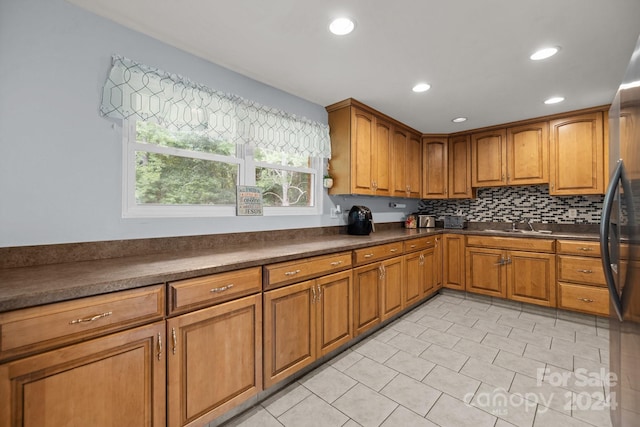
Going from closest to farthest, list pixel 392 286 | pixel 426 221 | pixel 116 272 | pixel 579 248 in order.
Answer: pixel 116 272 → pixel 392 286 → pixel 579 248 → pixel 426 221

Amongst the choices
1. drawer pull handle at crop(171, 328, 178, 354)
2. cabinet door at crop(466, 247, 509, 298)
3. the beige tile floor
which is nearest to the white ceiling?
drawer pull handle at crop(171, 328, 178, 354)

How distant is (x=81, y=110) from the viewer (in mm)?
1479

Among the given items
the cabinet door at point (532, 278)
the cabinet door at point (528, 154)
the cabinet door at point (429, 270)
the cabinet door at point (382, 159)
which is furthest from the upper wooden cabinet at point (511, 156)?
the cabinet door at point (382, 159)

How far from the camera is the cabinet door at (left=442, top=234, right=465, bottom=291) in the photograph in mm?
3533

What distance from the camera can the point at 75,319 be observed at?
1000 millimetres

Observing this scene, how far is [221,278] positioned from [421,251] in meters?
2.47

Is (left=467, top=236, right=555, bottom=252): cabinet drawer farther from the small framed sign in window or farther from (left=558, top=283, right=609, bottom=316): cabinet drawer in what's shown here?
the small framed sign in window

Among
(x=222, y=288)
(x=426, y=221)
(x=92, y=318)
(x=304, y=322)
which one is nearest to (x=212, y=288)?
(x=222, y=288)

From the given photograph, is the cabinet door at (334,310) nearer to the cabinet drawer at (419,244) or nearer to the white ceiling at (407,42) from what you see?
the cabinet drawer at (419,244)

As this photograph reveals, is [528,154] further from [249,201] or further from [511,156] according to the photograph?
[249,201]

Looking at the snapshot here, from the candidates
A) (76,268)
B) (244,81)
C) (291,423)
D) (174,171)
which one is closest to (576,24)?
(244,81)

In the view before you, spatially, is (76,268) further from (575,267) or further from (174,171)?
(575,267)

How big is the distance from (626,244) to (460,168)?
10.4 feet

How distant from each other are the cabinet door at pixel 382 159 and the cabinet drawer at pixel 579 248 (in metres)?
1.86
